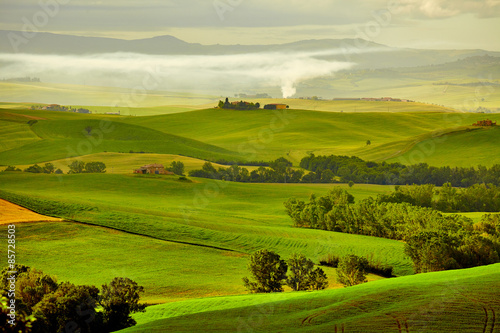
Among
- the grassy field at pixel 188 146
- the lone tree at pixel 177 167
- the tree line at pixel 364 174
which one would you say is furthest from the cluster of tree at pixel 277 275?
the grassy field at pixel 188 146

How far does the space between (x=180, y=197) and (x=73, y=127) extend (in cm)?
10252

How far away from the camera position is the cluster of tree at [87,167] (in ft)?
425

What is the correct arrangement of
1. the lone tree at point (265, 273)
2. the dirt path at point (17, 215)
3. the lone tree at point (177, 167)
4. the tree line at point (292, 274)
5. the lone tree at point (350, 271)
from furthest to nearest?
the lone tree at point (177, 167), the dirt path at point (17, 215), the lone tree at point (350, 271), the tree line at point (292, 274), the lone tree at point (265, 273)

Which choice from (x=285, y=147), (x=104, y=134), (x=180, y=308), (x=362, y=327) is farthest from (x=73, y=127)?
(x=362, y=327)

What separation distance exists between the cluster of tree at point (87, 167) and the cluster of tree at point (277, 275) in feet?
299

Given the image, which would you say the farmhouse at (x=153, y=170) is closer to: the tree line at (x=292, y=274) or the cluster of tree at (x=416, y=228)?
the cluster of tree at (x=416, y=228)

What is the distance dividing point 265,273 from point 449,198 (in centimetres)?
6674

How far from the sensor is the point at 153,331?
25719 millimetres

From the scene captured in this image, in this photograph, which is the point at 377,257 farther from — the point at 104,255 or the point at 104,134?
the point at 104,134

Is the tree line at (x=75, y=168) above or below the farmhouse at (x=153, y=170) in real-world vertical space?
above

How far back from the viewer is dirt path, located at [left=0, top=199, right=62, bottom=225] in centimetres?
6280

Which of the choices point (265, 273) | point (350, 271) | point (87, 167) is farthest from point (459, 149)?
point (265, 273)

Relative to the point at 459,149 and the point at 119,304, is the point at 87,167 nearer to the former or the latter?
the point at 459,149

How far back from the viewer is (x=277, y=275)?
4391 cm
